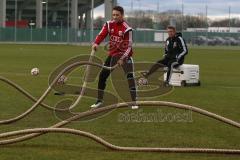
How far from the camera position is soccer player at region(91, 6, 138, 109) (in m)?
12.5

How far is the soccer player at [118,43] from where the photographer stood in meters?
12.5

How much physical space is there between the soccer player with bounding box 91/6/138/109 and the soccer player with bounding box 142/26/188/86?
571cm

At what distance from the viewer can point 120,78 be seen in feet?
48.8

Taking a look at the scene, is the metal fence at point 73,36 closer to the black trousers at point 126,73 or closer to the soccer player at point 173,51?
the soccer player at point 173,51

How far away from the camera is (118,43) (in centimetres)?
1263

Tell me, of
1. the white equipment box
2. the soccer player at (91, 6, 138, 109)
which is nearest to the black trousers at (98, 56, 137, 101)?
the soccer player at (91, 6, 138, 109)

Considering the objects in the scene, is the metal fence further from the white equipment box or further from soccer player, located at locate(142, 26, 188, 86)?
soccer player, located at locate(142, 26, 188, 86)

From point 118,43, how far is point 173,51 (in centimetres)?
698

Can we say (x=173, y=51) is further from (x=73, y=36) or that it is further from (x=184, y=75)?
(x=73, y=36)

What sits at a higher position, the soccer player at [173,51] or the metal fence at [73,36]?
the metal fence at [73,36]

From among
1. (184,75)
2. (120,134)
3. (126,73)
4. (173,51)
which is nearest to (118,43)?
(126,73)

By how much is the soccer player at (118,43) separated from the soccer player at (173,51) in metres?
5.71

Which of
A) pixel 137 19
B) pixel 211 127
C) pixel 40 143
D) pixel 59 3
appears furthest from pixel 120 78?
pixel 137 19

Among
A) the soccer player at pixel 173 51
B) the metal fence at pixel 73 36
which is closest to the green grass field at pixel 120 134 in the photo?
the soccer player at pixel 173 51
